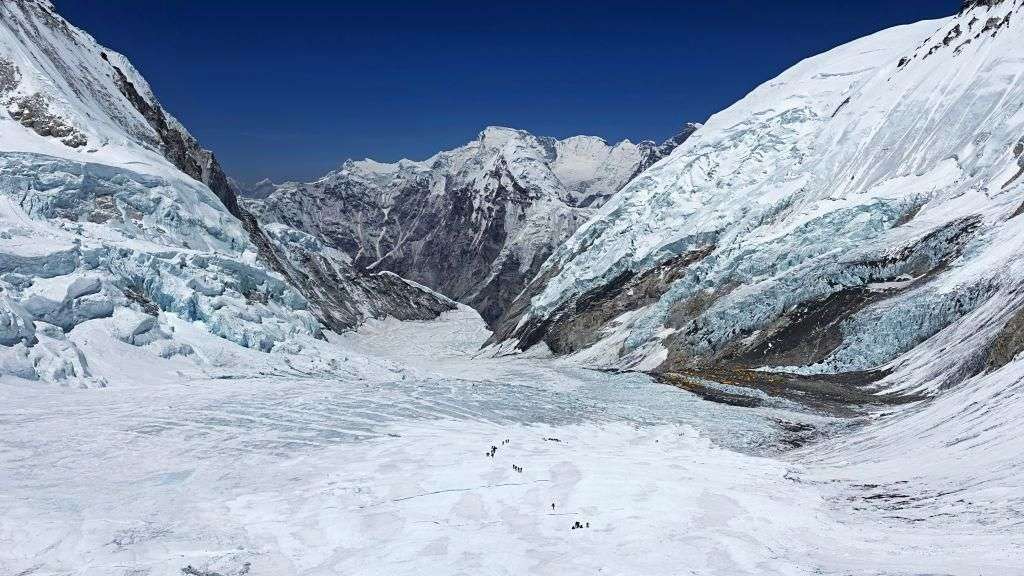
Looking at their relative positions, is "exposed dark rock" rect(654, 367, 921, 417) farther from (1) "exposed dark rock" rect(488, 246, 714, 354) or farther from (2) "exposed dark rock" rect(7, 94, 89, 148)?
(2) "exposed dark rock" rect(7, 94, 89, 148)

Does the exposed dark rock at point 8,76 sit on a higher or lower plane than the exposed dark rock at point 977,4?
lower

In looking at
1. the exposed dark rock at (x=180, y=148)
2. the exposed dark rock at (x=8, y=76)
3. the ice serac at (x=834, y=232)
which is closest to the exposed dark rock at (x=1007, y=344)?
the ice serac at (x=834, y=232)

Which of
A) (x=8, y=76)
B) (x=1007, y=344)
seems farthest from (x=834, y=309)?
(x=8, y=76)

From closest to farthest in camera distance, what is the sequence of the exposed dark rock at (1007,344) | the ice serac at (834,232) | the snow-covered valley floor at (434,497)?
1. the snow-covered valley floor at (434,497)
2. the exposed dark rock at (1007,344)
3. the ice serac at (834,232)

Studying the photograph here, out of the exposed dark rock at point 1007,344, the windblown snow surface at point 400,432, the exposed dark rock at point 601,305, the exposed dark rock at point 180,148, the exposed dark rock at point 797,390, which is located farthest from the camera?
the exposed dark rock at point 180,148

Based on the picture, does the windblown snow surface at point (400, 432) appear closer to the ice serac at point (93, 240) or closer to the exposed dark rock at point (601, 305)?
the ice serac at point (93, 240)
